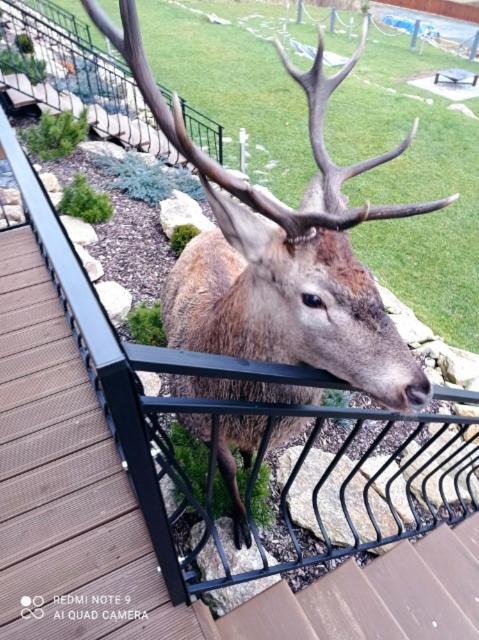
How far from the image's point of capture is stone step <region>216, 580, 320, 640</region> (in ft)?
6.06

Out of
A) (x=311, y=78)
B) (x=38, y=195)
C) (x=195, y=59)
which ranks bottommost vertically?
(x=195, y=59)

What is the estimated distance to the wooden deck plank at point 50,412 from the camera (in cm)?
222

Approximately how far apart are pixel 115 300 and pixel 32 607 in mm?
2608

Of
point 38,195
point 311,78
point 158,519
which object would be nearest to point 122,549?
point 158,519

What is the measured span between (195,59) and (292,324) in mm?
14007

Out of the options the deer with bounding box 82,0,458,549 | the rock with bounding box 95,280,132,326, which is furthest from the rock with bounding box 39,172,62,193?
the deer with bounding box 82,0,458,549

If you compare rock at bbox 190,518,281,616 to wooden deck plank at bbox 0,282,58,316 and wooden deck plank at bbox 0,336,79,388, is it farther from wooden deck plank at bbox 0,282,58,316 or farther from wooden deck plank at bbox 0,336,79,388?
wooden deck plank at bbox 0,282,58,316

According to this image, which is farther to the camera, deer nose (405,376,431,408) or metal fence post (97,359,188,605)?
deer nose (405,376,431,408)

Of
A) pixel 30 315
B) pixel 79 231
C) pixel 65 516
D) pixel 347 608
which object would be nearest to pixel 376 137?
pixel 79 231

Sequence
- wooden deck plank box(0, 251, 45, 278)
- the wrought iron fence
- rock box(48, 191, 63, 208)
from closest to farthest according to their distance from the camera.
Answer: the wrought iron fence < wooden deck plank box(0, 251, 45, 278) < rock box(48, 191, 63, 208)

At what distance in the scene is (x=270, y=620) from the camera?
1.90 m

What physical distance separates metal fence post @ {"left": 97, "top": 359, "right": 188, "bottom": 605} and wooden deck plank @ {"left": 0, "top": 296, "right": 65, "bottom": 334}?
1.70m

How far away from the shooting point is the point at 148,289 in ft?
14.4

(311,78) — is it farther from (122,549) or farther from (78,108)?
(78,108)
